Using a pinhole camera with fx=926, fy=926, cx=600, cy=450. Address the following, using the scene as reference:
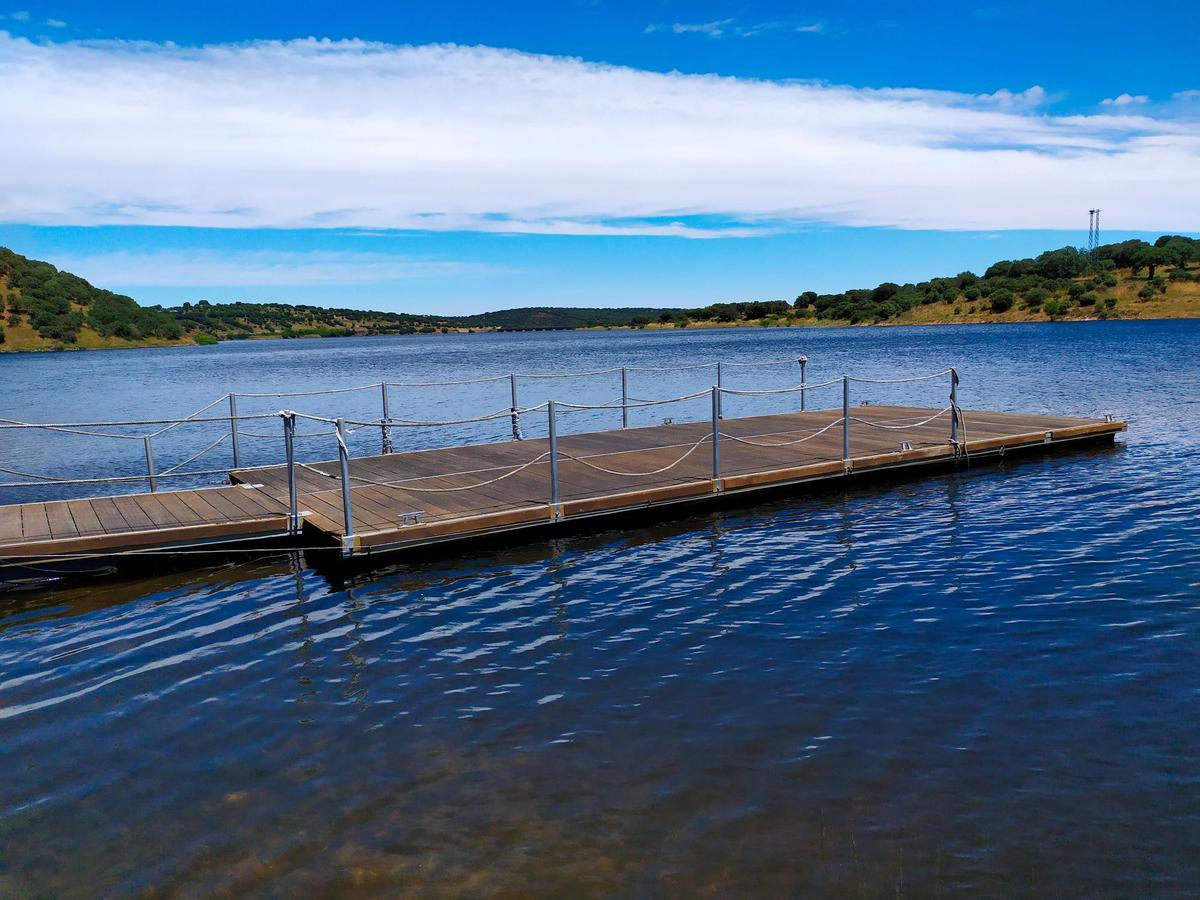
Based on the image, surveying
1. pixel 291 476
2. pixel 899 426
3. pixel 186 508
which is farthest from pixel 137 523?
pixel 899 426

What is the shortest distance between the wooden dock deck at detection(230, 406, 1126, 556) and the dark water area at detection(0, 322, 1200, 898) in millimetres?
579

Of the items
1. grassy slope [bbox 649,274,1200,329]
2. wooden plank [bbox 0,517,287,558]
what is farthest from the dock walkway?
grassy slope [bbox 649,274,1200,329]

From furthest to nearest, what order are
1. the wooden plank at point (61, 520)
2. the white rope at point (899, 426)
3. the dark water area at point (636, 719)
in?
the white rope at point (899, 426), the wooden plank at point (61, 520), the dark water area at point (636, 719)

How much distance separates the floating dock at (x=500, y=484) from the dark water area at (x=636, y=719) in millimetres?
519

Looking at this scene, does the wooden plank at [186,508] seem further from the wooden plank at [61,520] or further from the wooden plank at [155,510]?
the wooden plank at [61,520]

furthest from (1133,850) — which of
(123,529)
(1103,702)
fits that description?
(123,529)

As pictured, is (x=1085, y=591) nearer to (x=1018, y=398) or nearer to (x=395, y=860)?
(x=395, y=860)

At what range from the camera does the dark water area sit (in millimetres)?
5418

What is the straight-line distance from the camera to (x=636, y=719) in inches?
285

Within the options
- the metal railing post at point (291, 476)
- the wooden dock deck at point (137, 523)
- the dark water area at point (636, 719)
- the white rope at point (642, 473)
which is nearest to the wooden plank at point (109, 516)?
the wooden dock deck at point (137, 523)

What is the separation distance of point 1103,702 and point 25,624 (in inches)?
416

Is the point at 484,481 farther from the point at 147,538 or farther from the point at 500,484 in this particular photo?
the point at 147,538

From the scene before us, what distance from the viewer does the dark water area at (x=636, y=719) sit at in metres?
5.42

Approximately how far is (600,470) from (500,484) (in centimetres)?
172
